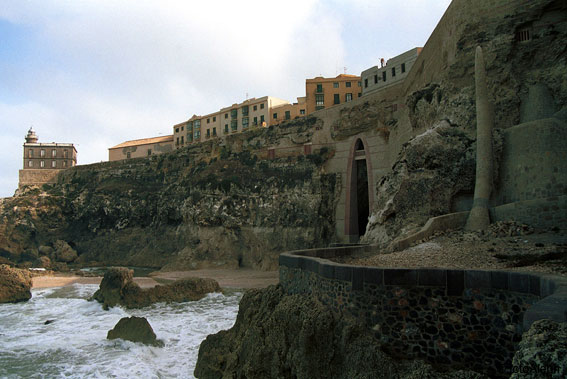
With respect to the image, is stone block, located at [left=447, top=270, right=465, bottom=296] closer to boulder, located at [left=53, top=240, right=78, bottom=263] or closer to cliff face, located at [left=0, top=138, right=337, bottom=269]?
cliff face, located at [left=0, top=138, right=337, bottom=269]

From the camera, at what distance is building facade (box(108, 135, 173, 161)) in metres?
68.0

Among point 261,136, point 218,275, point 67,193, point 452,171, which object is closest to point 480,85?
point 452,171

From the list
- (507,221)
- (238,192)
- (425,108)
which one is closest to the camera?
(507,221)

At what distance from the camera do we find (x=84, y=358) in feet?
45.3

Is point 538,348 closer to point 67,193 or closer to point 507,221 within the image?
point 507,221

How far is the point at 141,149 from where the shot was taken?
6819 centimetres

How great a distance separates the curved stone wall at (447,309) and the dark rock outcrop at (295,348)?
26cm

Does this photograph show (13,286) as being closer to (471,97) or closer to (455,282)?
(455,282)

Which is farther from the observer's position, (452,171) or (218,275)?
(218,275)

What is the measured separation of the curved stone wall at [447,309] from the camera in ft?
17.5

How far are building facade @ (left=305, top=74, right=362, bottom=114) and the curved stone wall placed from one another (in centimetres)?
4150

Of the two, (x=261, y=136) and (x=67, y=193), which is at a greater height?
(x=261, y=136)

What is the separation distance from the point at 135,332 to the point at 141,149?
5724 cm

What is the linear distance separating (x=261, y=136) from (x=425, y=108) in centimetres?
2442
